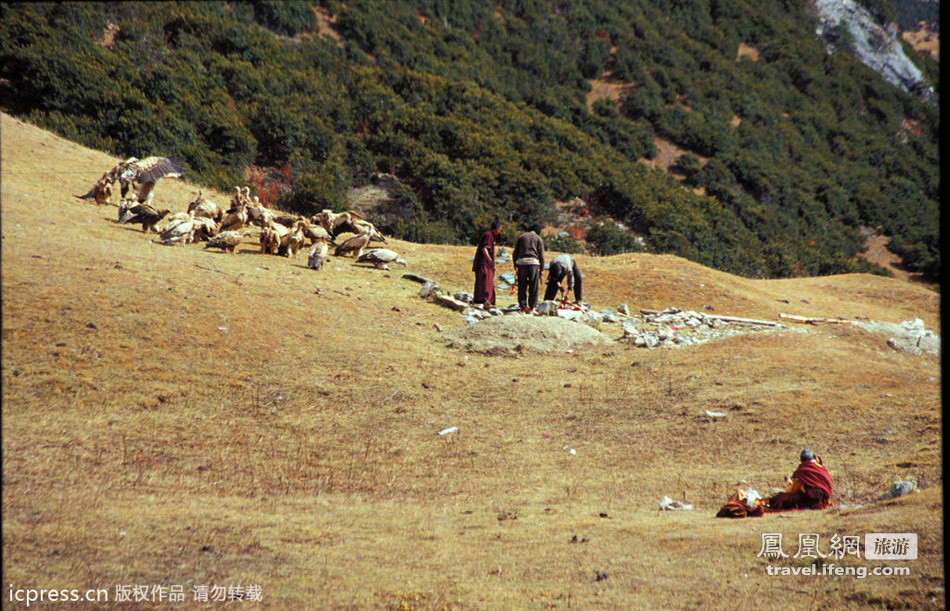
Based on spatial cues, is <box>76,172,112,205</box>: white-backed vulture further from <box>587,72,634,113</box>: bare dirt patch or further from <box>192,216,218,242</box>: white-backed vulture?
<box>587,72,634,113</box>: bare dirt patch

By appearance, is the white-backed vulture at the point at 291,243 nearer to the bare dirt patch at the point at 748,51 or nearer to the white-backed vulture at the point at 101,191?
the white-backed vulture at the point at 101,191

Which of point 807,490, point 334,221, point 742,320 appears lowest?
point 807,490

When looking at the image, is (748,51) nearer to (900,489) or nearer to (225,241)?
(225,241)

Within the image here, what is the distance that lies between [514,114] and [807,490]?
2929cm

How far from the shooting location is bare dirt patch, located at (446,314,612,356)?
33.7ft

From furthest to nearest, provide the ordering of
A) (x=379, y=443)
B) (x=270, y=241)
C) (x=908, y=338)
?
(x=270, y=241), (x=908, y=338), (x=379, y=443)

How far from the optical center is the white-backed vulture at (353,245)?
14.5 m

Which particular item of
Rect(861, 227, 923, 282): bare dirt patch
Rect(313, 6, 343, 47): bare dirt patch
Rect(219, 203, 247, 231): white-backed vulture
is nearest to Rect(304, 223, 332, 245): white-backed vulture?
Rect(219, 203, 247, 231): white-backed vulture

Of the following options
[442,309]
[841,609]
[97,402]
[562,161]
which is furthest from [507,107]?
[841,609]

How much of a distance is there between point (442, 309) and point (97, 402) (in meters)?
7.22

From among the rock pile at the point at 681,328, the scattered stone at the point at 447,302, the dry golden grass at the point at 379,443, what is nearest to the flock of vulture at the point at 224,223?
the dry golden grass at the point at 379,443

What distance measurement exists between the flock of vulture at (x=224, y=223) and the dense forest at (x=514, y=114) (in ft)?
11.1

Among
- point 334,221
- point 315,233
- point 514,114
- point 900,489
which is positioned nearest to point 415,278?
point 315,233

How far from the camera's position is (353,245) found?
14523 millimetres
